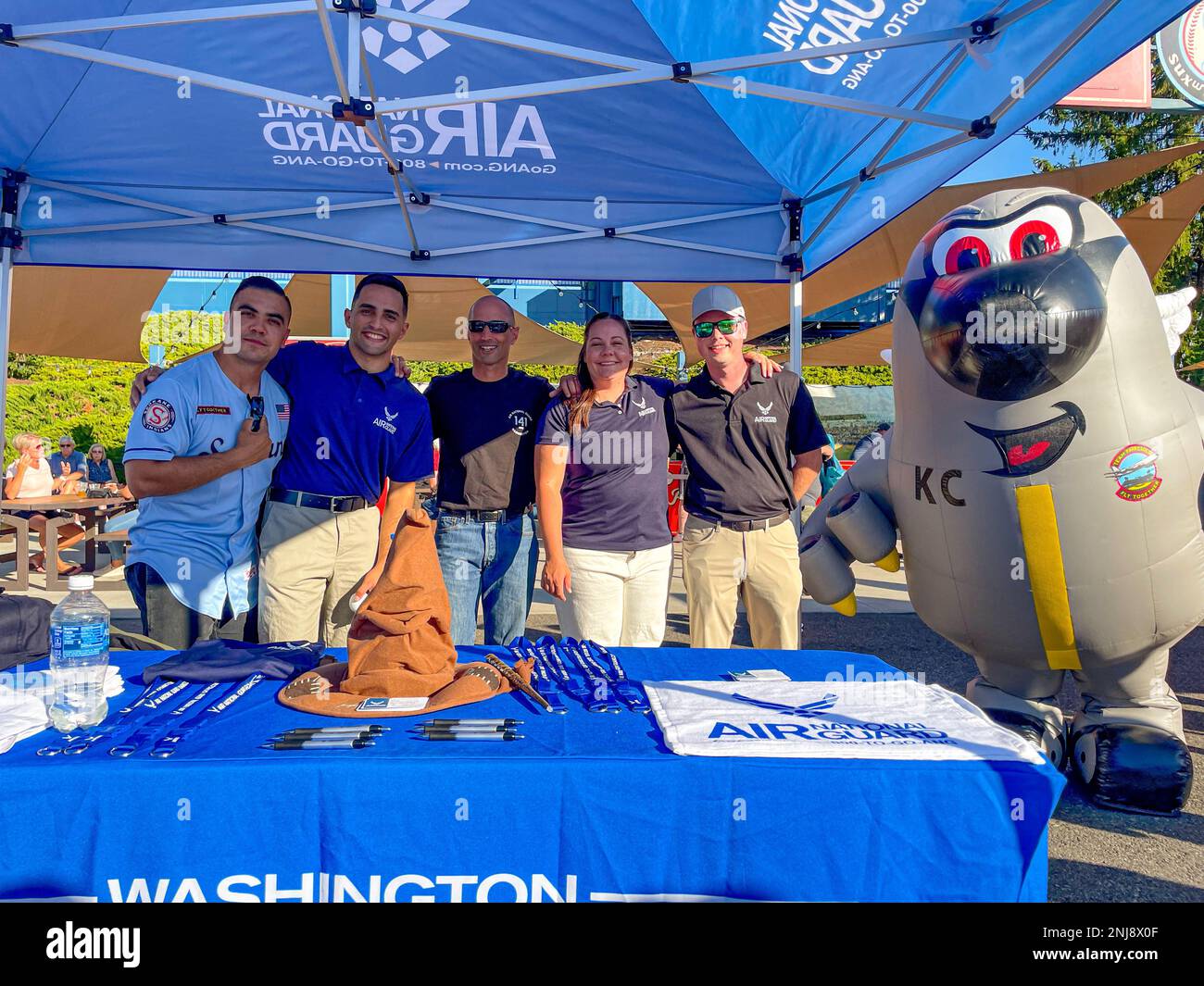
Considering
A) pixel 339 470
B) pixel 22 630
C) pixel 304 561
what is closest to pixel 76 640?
pixel 22 630

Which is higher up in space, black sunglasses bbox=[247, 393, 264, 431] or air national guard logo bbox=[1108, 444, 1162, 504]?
black sunglasses bbox=[247, 393, 264, 431]

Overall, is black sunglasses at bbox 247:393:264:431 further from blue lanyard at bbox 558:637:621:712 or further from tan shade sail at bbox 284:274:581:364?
tan shade sail at bbox 284:274:581:364

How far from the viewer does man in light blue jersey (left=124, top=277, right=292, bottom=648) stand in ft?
8.27

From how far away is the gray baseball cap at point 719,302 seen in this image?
10.4 ft

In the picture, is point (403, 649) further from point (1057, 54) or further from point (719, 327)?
point (1057, 54)

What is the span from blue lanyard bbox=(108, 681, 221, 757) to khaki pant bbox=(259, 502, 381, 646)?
2.91 ft

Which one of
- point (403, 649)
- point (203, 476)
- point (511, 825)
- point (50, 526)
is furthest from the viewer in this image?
point (50, 526)

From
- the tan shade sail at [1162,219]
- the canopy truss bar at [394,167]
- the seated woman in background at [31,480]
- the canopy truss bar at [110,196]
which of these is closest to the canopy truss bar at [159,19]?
the canopy truss bar at [394,167]

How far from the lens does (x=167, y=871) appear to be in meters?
1.48

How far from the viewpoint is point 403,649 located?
74.7 inches

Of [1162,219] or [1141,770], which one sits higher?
[1162,219]

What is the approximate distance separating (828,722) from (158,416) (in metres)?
2.14

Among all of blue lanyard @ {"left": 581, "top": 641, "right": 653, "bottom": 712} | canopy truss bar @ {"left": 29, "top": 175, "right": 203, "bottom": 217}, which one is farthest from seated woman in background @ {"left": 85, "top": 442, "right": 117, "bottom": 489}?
blue lanyard @ {"left": 581, "top": 641, "right": 653, "bottom": 712}
